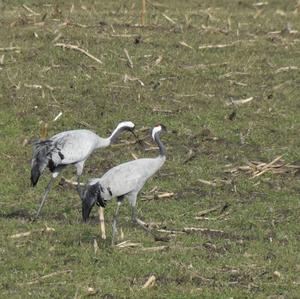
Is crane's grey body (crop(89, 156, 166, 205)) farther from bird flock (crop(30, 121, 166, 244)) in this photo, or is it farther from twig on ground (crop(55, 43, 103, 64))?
twig on ground (crop(55, 43, 103, 64))

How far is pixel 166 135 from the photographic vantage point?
1819 cm

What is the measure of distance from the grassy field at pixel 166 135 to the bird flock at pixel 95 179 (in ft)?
1.50

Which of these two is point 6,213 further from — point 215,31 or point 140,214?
point 215,31

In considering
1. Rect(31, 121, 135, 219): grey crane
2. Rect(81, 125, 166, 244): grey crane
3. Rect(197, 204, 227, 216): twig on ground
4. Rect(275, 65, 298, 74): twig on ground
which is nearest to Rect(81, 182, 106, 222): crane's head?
Rect(81, 125, 166, 244): grey crane

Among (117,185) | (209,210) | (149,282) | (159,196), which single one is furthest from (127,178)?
(159,196)

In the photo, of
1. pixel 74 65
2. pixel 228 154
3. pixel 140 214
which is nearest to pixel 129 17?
pixel 74 65

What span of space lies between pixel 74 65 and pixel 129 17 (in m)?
4.25

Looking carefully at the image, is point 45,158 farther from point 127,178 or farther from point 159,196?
→ point 159,196

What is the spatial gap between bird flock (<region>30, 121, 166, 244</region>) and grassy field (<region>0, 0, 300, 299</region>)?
457 mm

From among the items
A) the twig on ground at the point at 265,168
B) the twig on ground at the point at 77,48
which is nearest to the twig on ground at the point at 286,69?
the twig on ground at the point at 77,48

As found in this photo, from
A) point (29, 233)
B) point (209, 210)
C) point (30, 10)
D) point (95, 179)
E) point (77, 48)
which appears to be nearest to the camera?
point (29, 233)

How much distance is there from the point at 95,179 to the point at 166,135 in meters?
5.10

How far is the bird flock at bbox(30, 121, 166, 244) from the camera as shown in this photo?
12797 millimetres

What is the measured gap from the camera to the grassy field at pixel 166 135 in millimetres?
11914
